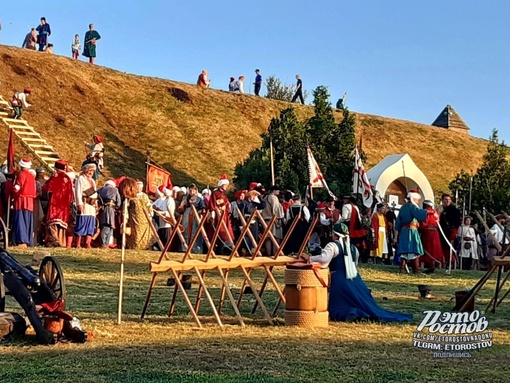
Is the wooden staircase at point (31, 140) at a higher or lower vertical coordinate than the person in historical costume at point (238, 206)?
higher

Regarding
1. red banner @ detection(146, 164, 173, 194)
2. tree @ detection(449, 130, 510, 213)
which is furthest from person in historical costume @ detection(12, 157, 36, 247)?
tree @ detection(449, 130, 510, 213)

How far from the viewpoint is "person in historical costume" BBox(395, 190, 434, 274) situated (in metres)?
16.9

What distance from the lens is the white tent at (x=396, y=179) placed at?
28250 millimetres

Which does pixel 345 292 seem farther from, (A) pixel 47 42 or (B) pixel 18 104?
(A) pixel 47 42

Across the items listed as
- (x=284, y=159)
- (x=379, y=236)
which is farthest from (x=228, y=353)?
(x=284, y=159)

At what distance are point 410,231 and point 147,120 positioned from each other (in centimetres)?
2153

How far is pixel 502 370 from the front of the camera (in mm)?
6914

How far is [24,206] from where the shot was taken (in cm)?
1642

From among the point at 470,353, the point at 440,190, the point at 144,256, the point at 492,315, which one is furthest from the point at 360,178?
the point at 440,190

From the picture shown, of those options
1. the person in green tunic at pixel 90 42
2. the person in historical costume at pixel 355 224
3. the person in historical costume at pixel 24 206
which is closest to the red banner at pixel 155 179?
the person in historical costume at pixel 24 206

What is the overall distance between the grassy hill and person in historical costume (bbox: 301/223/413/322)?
2125 centimetres

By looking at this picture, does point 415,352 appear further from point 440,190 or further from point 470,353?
point 440,190

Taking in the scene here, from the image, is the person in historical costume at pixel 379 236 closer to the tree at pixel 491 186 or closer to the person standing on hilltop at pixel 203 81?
the tree at pixel 491 186

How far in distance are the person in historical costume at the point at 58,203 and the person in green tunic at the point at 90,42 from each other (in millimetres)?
18860
